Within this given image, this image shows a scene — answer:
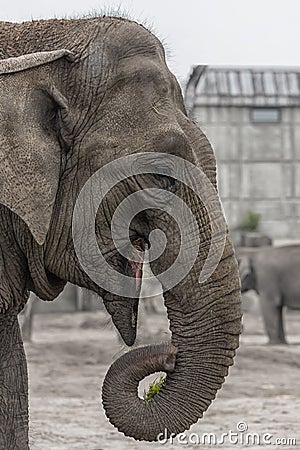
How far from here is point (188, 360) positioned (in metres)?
3.54

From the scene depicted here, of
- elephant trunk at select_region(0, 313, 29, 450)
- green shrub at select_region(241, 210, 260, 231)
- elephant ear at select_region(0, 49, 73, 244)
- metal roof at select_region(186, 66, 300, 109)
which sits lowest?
green shrub at select_region(241, 210, 260, 231)

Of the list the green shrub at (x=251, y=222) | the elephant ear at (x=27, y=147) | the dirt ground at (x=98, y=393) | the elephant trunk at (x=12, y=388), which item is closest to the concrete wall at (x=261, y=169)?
the green shrub at (x=251, y=222)

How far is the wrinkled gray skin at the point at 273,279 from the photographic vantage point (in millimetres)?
15367

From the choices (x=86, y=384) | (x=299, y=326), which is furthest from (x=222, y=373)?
(x=299, y=326)

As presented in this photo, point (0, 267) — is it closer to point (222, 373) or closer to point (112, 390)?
point (112, 390)

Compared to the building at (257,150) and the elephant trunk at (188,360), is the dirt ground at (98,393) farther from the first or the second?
the building at (257,150)

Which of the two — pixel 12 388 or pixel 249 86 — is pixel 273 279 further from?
pixel 249 86

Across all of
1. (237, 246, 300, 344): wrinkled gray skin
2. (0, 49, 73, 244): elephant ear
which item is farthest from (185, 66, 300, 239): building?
(0, 49, 73, 244): elephant ear

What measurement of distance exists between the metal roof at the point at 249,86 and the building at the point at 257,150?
3 centimetres

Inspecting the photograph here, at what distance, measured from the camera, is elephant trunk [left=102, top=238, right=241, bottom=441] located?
11.5 ft

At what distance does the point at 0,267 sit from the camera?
3.65 m

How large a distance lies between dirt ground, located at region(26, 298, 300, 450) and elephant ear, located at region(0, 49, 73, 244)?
0.56m

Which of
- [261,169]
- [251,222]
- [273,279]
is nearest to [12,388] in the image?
[273,279]

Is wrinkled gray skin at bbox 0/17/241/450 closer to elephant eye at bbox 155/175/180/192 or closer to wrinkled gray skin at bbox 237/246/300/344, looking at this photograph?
elephant eye at bbox 155/175/180/192
